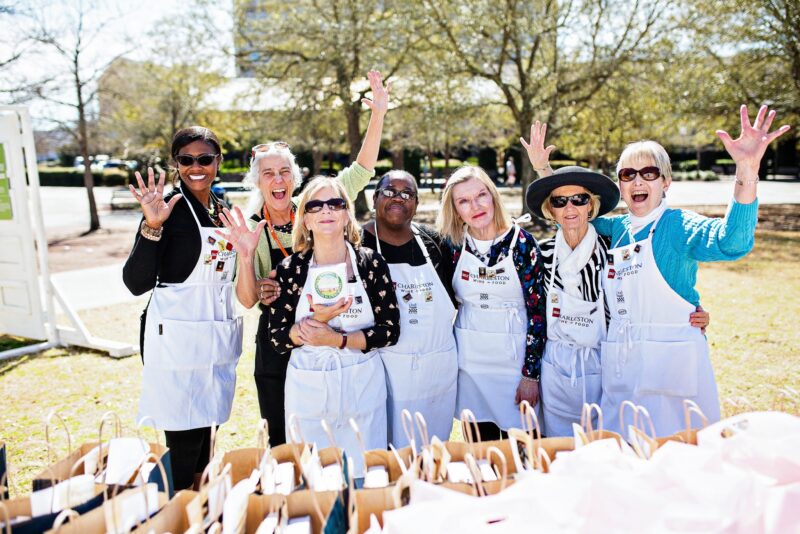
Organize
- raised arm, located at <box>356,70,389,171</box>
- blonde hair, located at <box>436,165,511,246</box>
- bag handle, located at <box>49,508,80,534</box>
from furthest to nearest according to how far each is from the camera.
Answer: raised arm, located at <box>356,70,389,171</box>, blonde hair, located at <box>436,165,511,246</box>, bag handle, located at <box>49,508,80,534</box>

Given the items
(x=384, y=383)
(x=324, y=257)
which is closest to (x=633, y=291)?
(x=384, y=383)

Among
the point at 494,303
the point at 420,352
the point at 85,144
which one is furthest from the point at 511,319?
the point at 85,144

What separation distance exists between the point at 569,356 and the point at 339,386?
3.64 feet

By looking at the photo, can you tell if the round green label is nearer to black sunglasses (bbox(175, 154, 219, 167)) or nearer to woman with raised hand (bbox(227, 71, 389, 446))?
woman with raised hand (bbox(227, 71, 389, 446))

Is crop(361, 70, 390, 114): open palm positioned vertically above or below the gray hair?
above

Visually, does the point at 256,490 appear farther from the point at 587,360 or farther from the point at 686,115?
the point at 686,115

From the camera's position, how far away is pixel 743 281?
9789 millimetres

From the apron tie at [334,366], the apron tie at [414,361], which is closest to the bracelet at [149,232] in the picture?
the apron tie at [334,366]

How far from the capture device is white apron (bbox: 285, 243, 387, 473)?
8.95ft

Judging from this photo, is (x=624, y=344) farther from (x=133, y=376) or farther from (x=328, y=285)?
(x=133, y=376)

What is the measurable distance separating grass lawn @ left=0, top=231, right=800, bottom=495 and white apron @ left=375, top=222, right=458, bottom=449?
1.47 m

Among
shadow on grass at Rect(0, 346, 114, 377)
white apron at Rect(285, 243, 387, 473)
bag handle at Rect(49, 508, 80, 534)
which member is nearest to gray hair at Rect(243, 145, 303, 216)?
white apron at Rect(285, 243, 387, 473)

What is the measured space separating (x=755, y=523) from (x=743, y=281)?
32.0ft

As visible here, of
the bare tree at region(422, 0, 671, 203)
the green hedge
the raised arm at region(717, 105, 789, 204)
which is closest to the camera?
the raised arm at region(717, 105, 789, 204)
